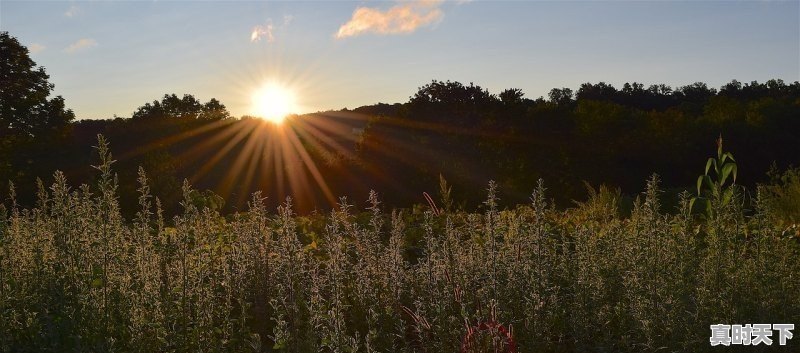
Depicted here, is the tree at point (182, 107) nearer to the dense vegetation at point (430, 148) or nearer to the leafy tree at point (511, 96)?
the dense vegetation at point (430, 148)

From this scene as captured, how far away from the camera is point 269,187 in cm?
2103

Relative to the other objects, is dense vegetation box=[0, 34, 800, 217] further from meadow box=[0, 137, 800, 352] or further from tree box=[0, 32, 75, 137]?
meadow box=[0, 137, 800, 352]

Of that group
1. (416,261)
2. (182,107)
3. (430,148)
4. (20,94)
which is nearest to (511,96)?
(430,148)

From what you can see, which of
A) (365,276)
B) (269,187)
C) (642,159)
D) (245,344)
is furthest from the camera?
(642,159)

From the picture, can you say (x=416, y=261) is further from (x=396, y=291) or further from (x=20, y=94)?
→ (x=20, y=94)

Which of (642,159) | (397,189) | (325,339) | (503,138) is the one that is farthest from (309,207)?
(325,339)

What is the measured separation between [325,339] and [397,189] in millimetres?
13322

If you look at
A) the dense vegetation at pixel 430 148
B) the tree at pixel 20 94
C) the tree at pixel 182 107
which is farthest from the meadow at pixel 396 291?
the tree at pixel 182 107

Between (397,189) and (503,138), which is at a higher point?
(503,138)

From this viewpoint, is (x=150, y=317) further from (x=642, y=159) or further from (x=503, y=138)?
(x=642, y=159)

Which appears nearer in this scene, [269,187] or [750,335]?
[750,335]

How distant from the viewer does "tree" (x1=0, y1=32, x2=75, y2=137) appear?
24172 mm

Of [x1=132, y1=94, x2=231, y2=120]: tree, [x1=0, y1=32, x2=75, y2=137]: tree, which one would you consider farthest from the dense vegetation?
[x1=132, y1=94, x2=231, y2=120]: tree

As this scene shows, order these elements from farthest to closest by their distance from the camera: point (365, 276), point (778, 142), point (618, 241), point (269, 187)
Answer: point (778, 142), point (269, 187), point (618, 241), point (365, 276)
